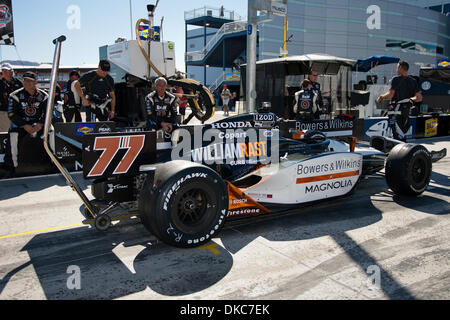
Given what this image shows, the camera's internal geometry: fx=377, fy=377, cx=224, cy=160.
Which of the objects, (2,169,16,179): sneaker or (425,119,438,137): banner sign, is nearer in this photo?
(2,169,16,179): sneaker

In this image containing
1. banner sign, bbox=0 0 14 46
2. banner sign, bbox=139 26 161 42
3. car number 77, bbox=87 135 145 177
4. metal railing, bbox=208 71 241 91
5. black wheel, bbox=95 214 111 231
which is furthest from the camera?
metal railing, bbox=208 71 241 91

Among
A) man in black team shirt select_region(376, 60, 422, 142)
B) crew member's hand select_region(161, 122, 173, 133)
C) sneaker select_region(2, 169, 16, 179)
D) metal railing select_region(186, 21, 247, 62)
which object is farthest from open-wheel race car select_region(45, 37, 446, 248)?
metal railing select_region(186, 21, 247, 62)

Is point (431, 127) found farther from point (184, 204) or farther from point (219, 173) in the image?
point (184, 204)

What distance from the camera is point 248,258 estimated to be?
144 inches

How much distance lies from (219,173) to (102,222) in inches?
60.5

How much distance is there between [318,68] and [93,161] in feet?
36.0

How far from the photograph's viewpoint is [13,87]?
348 inches

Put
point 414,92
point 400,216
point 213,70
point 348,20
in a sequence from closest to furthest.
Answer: point 400,216
point 414,92
point 348,20
point 213,70

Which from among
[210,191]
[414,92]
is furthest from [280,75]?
[210,191]

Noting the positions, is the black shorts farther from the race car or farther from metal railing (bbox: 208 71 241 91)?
metal railing (bbox: 208 71 241 91)

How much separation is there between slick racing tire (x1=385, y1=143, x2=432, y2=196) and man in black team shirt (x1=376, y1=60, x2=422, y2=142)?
2.25m

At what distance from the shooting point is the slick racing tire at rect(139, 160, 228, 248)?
356cm

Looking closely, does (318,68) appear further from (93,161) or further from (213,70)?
(213,70)

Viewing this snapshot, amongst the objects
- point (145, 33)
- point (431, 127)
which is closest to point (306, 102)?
point (145, 33)
